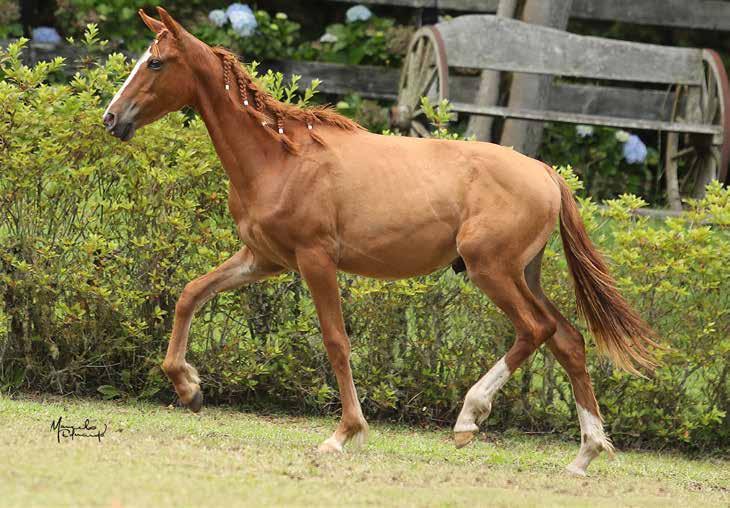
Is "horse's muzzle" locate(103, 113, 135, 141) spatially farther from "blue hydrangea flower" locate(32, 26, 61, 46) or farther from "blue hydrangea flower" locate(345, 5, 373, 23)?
"blue hydrangea flower" locate(345, 5, 373, 23)

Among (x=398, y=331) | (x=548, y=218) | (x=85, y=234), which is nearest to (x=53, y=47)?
(x=85, y=234)

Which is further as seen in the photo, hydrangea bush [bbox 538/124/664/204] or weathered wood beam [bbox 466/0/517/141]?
hydrangea bush [bbox 538/124/664/204]

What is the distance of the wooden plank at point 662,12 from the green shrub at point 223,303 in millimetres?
5690

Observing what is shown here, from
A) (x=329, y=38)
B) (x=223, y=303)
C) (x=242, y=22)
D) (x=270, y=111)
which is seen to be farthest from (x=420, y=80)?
(x=270, y=111)

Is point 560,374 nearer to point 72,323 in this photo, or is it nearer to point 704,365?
point 704,365

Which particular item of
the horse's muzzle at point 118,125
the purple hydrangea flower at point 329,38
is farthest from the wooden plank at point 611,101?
the horse's muzzle at point 118,125

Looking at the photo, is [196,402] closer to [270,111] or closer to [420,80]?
[270,111]

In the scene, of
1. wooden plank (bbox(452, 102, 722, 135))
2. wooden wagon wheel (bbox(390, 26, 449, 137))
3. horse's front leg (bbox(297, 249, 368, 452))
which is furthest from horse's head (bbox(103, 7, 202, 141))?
wooden wagon wheel (bbox(390, 26, 449, 137))

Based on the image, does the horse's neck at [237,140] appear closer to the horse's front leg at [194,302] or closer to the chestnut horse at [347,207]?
the chestnut horse at [347,207]

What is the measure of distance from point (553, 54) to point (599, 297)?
16.7 feet

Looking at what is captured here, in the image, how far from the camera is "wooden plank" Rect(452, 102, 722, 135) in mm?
10405

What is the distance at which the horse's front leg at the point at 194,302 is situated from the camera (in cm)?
611

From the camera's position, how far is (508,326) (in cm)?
721

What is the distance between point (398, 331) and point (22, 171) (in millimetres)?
2301
